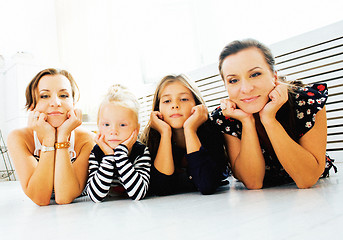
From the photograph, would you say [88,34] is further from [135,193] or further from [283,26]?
[135,193]

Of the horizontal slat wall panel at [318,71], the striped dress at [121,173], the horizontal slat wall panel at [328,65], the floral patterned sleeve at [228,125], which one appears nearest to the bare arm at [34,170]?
the striped dress at [121,173]

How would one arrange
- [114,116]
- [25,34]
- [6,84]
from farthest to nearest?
[25,34] < [6,84] < [114,116]

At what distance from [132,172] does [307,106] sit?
0.70 metres

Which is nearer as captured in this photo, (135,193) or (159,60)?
(135,193)

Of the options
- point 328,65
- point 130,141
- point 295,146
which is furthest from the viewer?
point 328,65

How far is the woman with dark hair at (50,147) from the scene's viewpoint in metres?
1.18

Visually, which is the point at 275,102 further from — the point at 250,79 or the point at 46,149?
the point at 46,149

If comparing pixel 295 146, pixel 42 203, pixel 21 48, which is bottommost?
pixel 42 203

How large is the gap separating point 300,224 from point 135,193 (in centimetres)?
66

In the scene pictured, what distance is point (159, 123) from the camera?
1218 mm

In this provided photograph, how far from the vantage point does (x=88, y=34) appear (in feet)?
12.9

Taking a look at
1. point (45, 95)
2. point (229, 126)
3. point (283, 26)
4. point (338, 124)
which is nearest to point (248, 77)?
point (229, 126)

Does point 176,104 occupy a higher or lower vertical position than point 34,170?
higher

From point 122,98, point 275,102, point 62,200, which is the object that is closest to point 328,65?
point 275,102
